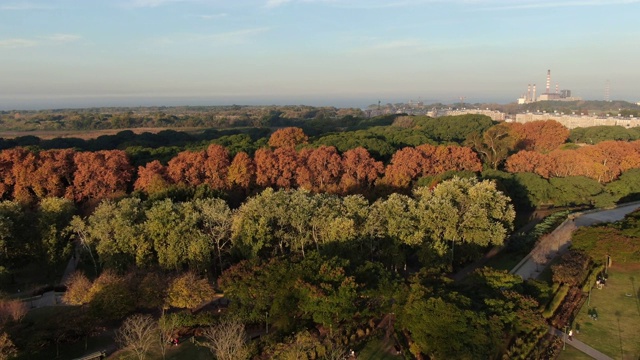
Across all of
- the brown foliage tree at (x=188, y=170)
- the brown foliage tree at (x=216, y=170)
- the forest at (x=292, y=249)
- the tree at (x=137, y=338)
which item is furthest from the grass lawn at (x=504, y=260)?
the brown foliage tree at (x=188, y=170)

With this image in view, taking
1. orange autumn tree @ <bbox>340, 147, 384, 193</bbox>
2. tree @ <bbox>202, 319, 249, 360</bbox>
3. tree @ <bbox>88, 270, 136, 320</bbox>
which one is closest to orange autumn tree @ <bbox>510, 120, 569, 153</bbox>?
orange autumn tree @ <bbox>340, 147, 384, 193</bbox>

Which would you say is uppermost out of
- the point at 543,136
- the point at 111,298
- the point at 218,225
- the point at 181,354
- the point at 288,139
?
the point at 288,139

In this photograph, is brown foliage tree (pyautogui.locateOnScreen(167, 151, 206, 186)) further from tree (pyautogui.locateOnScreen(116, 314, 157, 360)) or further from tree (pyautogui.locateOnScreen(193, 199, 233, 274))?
tree (pyautogui.locateOnScreen(116, 314, 157, 360))

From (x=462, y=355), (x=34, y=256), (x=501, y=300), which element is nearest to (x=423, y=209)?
(x=501, y=300)

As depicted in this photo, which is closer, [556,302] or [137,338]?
[137,338]

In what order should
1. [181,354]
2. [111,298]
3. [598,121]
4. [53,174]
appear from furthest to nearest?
[598,121] < [53,174] < [111,298] < [181,354]

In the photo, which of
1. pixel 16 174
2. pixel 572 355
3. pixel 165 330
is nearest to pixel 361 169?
pixel 572 355

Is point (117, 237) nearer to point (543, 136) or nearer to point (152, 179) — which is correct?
point (152, 179)

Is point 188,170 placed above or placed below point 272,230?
above
